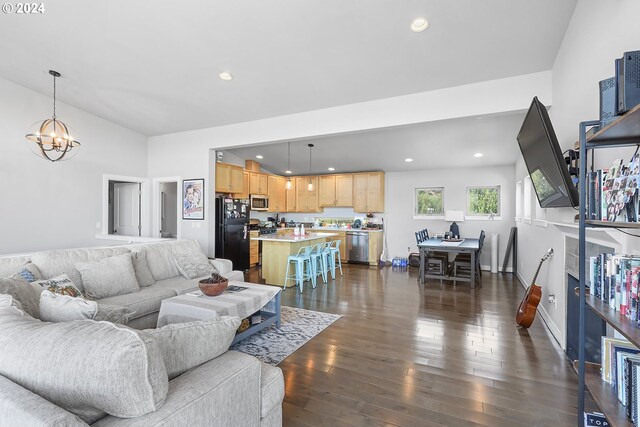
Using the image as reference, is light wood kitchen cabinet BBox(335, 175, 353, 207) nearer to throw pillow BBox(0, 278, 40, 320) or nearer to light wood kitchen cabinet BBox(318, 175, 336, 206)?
light wood kitchen cabinet BBox(318, 175, 336, 206)

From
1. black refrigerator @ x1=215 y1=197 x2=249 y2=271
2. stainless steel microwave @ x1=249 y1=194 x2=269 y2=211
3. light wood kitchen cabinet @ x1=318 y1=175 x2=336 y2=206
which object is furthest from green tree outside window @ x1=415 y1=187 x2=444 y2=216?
black refrigerator @ x1=215 y1=197 x2=249 y2=271

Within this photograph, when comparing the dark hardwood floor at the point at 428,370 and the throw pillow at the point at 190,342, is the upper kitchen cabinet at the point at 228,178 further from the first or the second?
the throw pillow at the point at 190,342

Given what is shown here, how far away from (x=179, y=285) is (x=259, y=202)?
459 cm

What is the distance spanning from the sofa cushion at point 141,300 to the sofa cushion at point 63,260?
0.39 meters

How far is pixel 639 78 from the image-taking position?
1.14 m

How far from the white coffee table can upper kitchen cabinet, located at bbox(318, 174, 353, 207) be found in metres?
5.20

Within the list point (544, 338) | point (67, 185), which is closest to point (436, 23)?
point (544, 338)

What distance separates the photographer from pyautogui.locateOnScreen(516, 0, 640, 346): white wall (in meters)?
1.76

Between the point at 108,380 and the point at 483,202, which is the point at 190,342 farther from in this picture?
the point at 483,202

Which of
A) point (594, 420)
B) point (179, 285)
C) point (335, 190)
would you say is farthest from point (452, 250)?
point (179, 285)

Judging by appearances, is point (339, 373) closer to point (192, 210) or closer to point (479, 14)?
point (479, 14)

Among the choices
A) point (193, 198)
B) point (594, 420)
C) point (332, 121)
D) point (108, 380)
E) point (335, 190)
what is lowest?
point (594, 420)

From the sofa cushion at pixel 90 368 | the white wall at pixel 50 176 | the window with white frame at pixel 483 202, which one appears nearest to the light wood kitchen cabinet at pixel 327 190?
the window with white frame at pixel 483 202

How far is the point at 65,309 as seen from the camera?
1441 millimetres
